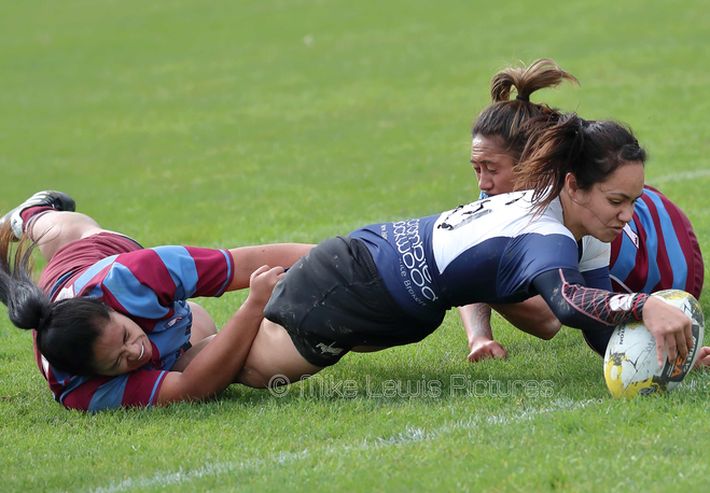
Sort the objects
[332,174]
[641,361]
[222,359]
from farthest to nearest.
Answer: [332,174]
[222,359]
[641,361]

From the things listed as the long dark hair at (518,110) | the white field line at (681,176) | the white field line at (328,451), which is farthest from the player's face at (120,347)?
the white field line at (681,176)

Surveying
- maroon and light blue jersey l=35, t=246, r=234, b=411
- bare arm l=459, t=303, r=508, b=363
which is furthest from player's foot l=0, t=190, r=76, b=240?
bare arm l=459, t=303, r=508, b=363

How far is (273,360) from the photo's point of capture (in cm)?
563

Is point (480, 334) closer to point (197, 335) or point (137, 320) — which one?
point (197, 335)

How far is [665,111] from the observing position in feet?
46.6

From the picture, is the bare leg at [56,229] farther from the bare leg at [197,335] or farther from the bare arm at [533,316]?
the bare arm at [533,316]

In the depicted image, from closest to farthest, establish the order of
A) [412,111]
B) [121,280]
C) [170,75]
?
[121,280] < [412,111] < [170,75]

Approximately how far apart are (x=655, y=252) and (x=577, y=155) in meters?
1.38

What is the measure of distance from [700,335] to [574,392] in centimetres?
63

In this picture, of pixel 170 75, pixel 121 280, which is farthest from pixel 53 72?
pixel 121 280

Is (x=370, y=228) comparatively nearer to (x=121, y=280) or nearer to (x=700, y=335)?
(x=121, y=280)

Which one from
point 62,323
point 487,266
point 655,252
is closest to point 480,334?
point 655,252

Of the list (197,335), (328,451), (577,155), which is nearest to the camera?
(328,451)

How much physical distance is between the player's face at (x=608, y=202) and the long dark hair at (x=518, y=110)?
1151 millimetres
